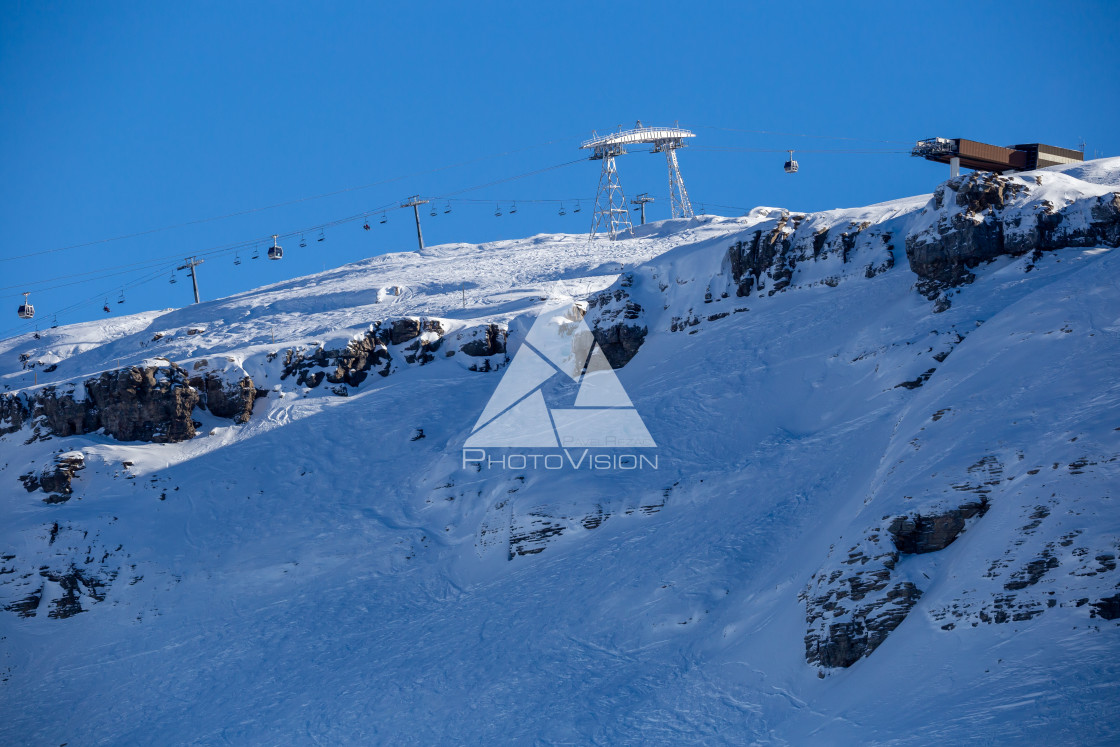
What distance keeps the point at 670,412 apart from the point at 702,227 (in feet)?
102

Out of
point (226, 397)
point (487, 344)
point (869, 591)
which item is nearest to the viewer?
point (869, 591)

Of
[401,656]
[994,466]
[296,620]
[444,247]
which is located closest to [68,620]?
[296,620]

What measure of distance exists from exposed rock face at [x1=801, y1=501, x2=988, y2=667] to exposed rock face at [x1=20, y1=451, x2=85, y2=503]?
99.0 ft

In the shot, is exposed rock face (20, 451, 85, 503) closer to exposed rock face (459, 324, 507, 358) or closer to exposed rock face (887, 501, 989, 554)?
exposed rock face (459, 324, 507, 358)

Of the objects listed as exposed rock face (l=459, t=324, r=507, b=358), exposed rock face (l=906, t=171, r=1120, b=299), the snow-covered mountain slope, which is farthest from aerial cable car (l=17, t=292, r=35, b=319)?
exposed rock face (l=906, t=171, r=1120, b=299)

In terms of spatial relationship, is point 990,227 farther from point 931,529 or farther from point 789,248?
point 931,529

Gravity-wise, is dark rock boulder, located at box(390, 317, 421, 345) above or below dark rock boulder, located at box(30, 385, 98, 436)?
above

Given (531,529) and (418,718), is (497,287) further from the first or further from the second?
(418,718)

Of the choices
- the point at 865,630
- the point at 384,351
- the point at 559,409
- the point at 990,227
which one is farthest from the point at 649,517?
the point at 384,351

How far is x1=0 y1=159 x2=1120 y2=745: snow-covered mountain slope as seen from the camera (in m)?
22.5

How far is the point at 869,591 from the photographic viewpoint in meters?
24.1

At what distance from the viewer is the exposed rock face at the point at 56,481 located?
4078 centimetres

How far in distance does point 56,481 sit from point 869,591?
106ft

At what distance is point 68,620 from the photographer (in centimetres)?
3597
